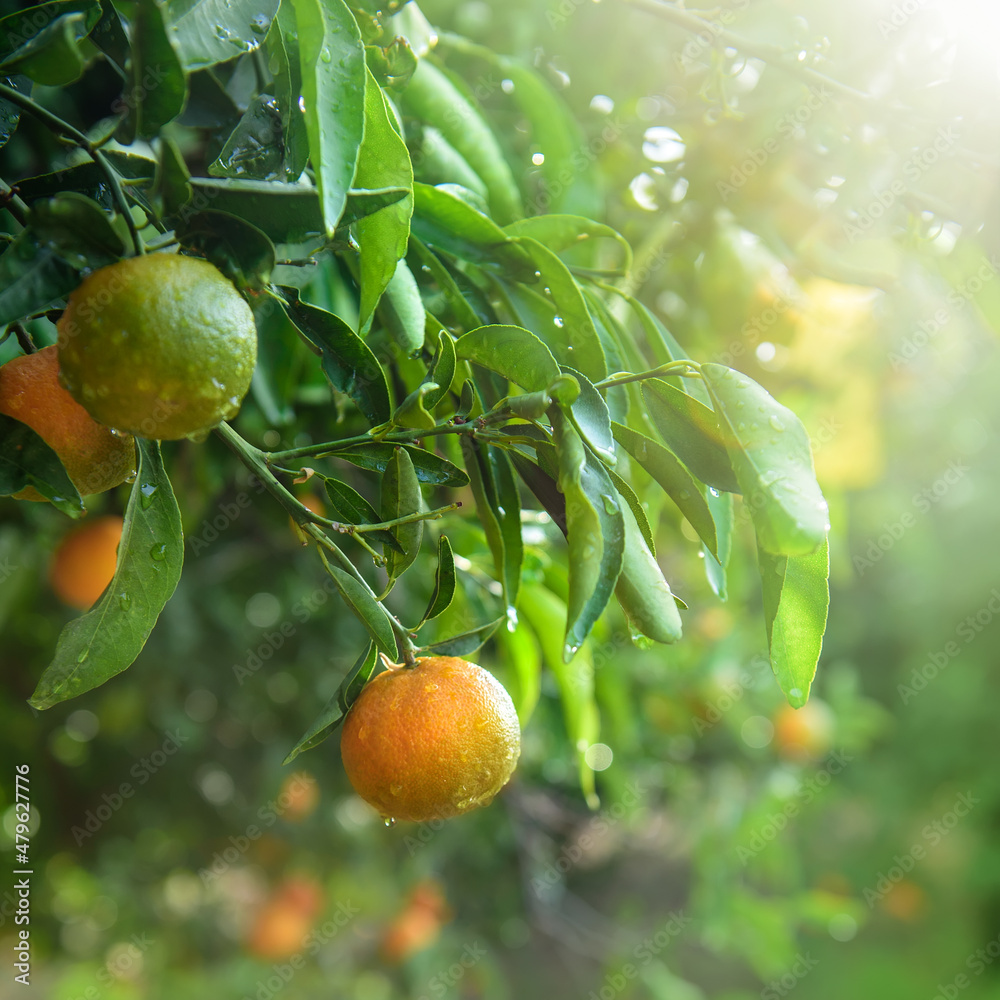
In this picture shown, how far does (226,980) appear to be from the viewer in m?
2.44

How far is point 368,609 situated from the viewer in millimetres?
349

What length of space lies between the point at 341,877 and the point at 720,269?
182 centimetres

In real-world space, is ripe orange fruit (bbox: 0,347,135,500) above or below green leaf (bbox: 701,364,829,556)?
below

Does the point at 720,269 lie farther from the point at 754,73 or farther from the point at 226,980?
the point at 226,980

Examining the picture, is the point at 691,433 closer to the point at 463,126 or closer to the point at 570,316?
the point at 570,316
